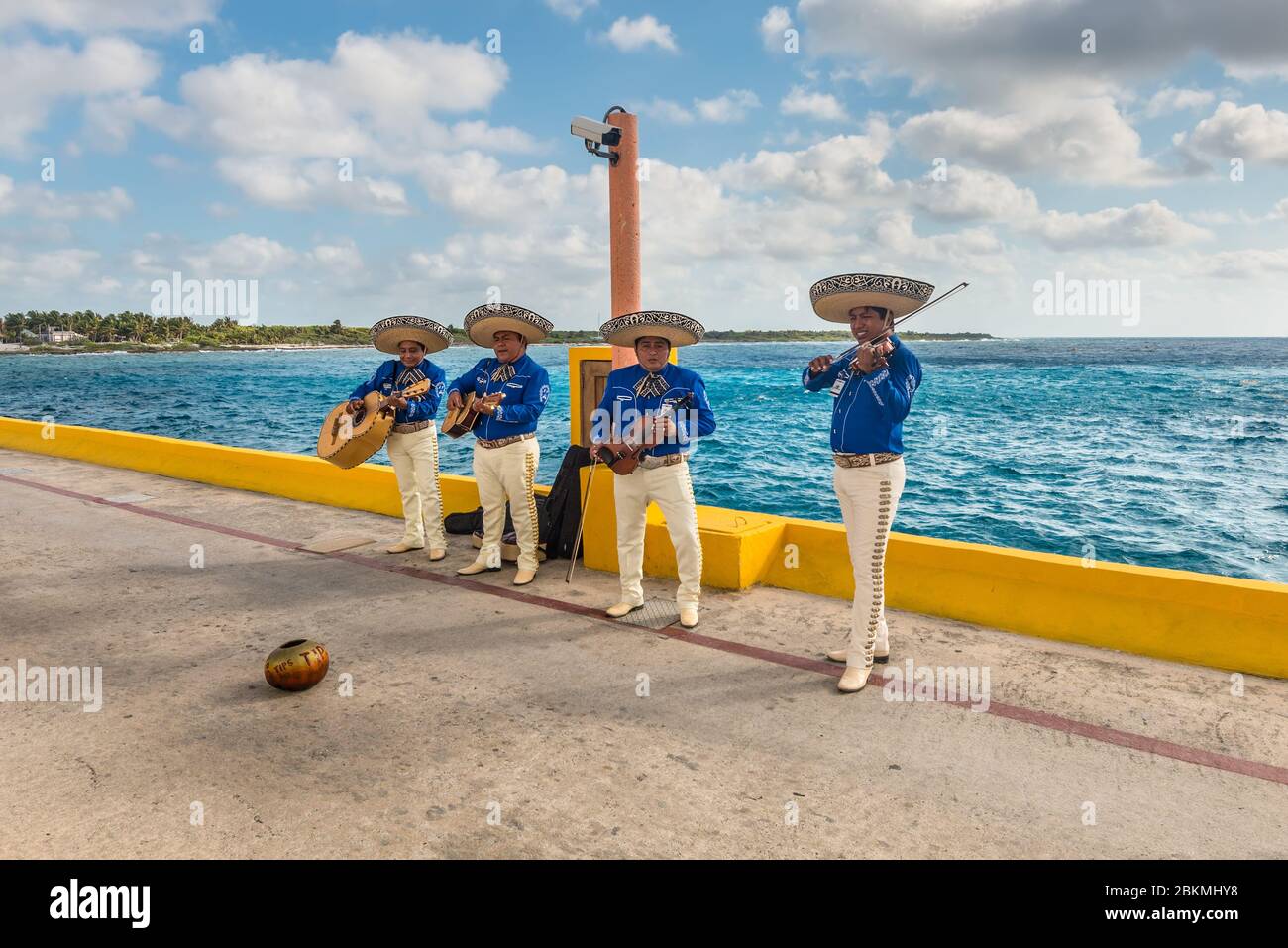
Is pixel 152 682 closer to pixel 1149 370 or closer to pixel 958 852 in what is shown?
pixel 958 852

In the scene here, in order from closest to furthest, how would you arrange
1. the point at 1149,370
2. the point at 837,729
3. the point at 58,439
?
the point at 837,729 → the point at 58,439 → the point at 1149,370

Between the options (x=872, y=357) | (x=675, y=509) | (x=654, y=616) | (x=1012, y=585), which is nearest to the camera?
(x=872, y=357)

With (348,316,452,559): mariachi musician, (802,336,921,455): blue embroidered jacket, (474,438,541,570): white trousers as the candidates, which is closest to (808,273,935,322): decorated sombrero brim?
(802,336,921,455): blue embroidered jacket

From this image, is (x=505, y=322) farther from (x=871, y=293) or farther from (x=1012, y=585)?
(x=1012, y=585)

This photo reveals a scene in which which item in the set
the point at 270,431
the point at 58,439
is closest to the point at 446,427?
the point at 58,439

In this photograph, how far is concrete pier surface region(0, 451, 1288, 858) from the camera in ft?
11.4

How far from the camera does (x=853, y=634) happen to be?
5.01 m

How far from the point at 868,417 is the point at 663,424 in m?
1.61

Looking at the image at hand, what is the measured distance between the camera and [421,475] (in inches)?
310

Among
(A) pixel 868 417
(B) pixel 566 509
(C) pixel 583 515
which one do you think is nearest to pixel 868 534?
(A) pixel 868 417

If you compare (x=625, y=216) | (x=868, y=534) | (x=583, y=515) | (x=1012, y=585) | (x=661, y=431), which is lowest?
(x=1012, y=585)

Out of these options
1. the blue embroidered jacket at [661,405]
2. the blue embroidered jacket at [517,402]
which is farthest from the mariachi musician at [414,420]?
the blue embroidered jacket at [661,405]
